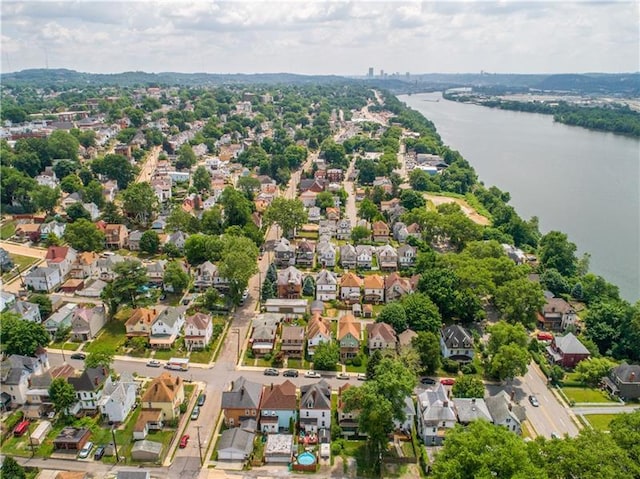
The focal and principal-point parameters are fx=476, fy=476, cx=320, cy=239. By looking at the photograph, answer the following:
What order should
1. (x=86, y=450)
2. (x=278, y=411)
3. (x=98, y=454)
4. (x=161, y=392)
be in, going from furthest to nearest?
(x=161, y=392)
(x=278, y=411)
(x=86, y=450)
(x=98, y=454)

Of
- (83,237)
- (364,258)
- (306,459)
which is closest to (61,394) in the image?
(306,459)

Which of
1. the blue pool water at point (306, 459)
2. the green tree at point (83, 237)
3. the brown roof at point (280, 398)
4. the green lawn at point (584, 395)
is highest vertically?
the green tree at point (83, 237)

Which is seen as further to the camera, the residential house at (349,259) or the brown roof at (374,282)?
the residential house at (349,259)

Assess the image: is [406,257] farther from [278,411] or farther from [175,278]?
[278,411]

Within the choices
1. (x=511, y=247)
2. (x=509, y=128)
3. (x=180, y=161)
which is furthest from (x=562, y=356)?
(x=509, y=128)

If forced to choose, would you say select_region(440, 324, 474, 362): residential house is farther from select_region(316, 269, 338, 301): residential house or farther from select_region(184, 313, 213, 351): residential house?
select_region(184, 313, 213, 351): residential house

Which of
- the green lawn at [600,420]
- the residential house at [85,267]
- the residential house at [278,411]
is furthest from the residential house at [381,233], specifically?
the residential house at [278,411]

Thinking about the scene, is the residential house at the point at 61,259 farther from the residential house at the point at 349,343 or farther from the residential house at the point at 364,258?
the residential house at the point at 364,258

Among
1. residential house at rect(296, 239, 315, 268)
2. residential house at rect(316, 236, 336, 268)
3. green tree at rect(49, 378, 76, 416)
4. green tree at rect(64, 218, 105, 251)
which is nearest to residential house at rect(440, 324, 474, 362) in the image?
residential house at rect(316, 236, 336, 268)
